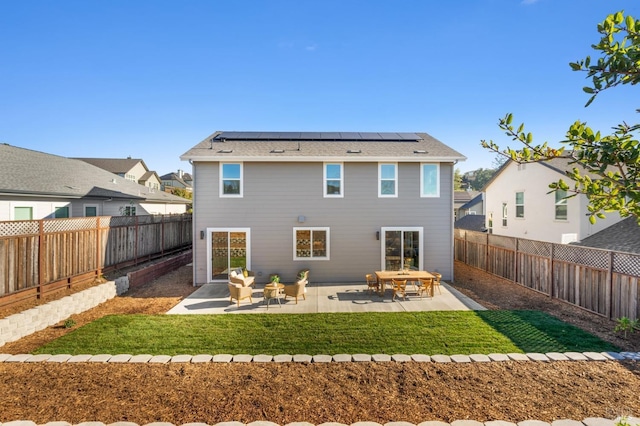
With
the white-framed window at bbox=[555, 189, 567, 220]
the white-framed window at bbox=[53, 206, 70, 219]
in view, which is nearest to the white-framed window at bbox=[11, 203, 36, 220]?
the white-framed window at bbox=[53, 206, 70, 219]

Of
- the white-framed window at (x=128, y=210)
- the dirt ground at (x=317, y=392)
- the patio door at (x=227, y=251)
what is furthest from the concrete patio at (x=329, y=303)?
the white-framed window at (x=128, y=210)

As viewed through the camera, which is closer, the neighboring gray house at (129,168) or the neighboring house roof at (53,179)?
the neighboring house roof at (53,179)

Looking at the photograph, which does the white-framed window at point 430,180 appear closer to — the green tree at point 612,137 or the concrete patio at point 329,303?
the concrete patio at point 329,303

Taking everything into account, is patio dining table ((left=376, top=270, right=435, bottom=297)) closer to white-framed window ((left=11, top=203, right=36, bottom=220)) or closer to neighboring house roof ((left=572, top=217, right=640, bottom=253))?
neighboring house roof ((left=572, top=217, right=640, bottom=253))

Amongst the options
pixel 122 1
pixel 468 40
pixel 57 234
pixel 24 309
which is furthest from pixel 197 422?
pixel 468 40

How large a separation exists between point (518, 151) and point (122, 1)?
14564mm

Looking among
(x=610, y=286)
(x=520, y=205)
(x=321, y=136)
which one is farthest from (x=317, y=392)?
(x=520, y=205)

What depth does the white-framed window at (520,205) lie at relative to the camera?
16403 millimetres

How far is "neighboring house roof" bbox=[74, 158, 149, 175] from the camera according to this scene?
115 feet

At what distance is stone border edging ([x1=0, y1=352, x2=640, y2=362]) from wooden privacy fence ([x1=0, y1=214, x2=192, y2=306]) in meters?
2.59

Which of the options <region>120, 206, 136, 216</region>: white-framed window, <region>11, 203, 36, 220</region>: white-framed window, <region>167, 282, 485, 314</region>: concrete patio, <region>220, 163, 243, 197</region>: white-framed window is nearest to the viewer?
<region>167, 282, 485, 314</region>: concrete patio

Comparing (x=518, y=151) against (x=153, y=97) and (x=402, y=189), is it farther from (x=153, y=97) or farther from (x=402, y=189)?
(x=153, y=97)

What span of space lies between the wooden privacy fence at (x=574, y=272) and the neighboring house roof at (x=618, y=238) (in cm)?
343

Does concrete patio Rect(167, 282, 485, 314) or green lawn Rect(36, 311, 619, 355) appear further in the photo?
concrete patio Rect(167, 282, 485, 314)
